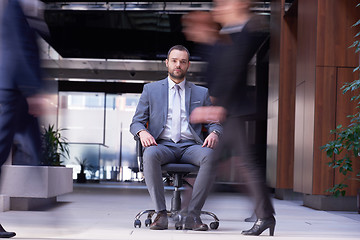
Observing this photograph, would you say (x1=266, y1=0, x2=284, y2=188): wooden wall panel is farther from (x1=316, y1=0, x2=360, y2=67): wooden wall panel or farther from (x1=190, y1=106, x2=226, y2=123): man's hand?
(x1=190, y1=106, x2=226, y2=123): man's hand

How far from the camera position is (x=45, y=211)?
4.35 meters

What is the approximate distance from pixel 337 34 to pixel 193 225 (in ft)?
10.5

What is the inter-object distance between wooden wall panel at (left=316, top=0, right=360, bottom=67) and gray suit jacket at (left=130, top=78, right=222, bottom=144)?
2.45 meters

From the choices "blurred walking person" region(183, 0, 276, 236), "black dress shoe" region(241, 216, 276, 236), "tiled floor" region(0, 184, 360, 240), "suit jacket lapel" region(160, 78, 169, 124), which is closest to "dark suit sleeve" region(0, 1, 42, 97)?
"tiled floor" region(0, 184, 360, 240)

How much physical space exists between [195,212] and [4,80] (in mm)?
1337

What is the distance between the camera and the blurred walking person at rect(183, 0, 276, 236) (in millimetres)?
2555

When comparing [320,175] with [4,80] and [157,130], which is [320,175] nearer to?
[157,130]

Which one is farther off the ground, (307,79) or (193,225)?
(307,79)

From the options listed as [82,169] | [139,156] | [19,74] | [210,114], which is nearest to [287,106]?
[139,156]

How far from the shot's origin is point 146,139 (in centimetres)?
307

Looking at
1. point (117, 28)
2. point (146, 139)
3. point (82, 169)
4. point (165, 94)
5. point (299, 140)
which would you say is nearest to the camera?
point (146, 139)

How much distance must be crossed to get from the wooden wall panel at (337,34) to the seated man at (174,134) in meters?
2.42

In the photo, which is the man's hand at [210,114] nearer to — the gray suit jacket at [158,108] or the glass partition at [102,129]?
the gray suit jacket at [158,108]

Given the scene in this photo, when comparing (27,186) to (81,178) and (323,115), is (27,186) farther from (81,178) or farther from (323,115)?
(81,178)
